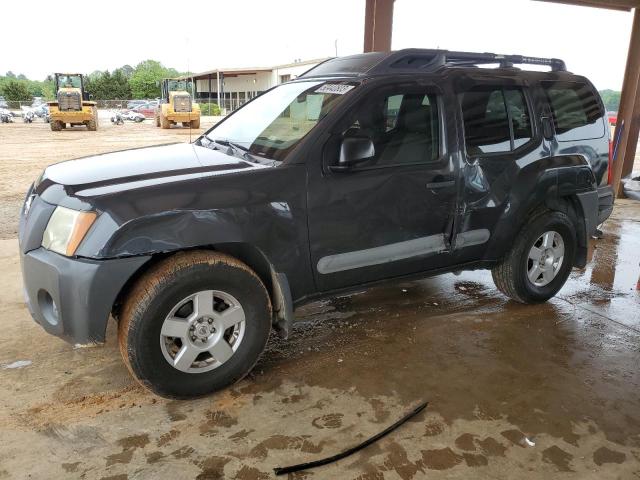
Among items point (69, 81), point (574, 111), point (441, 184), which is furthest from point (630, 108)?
point (69, 81)

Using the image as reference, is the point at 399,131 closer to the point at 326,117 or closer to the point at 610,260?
the point at 326,117

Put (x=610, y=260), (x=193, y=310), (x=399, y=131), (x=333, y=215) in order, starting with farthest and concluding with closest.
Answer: (x=610, y=260)
(x=399, y=131)
(x=333, y=215)
(x=193, y=310)

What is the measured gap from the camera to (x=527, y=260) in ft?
13.9

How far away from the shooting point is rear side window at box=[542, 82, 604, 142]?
4.21 m

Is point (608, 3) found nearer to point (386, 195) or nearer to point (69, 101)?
point (386, 195)

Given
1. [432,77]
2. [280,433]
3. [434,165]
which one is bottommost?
[280,433]

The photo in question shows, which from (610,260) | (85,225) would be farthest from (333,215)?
(610,260)

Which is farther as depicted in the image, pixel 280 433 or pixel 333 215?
pixel 333 215

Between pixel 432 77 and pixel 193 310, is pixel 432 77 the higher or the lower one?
the higher one

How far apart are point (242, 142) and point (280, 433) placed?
1938 millimetres

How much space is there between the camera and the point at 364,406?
2.92 meters

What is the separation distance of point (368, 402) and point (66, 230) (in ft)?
6.17

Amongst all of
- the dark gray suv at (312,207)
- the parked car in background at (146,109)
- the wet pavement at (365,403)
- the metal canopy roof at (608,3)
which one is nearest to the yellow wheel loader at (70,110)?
the parked car in background at (146,109)

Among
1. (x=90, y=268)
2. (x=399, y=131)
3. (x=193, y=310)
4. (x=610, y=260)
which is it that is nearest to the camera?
(x=90, y=268)
